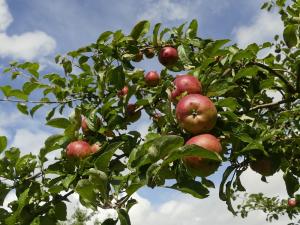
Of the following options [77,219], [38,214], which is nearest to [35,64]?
[38,214]

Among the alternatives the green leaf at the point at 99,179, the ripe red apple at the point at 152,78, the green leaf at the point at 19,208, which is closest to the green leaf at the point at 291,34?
the ripe red apple at the point at 152,78

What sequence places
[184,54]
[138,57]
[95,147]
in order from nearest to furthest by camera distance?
1. [95,147]
2. [184,54]
3. [138,57]

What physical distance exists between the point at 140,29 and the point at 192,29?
0.41 metres

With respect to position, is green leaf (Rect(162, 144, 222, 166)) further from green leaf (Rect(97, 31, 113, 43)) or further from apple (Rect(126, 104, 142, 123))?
green leaf (Rect(97, 31, 113, 43))

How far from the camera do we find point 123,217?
169cm

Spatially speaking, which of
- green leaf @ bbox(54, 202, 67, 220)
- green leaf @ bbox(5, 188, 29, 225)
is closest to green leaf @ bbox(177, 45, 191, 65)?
green leaf @ bbox(54, 202, 67, 220)

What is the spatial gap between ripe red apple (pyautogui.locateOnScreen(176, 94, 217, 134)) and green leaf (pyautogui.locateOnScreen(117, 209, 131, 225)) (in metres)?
0.53

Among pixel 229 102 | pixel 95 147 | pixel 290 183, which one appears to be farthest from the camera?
pixel 290 183

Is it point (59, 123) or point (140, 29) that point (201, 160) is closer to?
point (59, 123)

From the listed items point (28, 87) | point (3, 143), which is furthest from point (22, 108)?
point (3, 143)

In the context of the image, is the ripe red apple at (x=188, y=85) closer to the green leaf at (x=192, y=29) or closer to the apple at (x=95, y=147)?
the apple at (x=95, y=147)

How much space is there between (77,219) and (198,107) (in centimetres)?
2265

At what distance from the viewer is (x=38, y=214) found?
101 inches

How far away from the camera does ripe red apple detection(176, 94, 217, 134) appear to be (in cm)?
199
